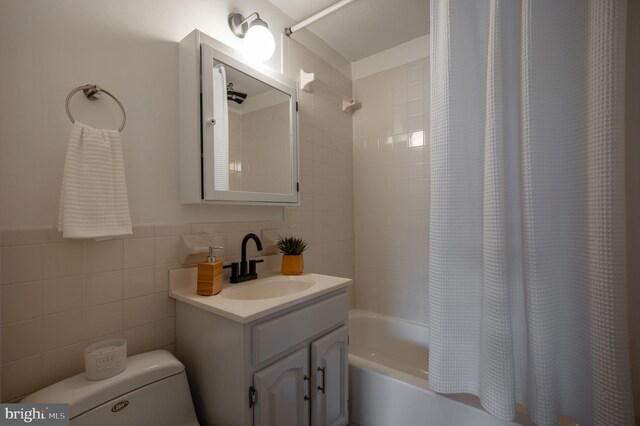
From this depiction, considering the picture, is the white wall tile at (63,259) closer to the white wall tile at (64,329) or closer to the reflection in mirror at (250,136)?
the white wall tile at (64,329)

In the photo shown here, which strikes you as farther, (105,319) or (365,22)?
(365,22)

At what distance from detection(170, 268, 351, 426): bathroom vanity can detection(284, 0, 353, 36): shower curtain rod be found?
52.6 inches

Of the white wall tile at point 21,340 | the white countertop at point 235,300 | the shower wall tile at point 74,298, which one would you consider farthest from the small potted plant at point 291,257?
the white wall tile at point 21,340

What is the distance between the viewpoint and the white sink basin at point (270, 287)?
123cm

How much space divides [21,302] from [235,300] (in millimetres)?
594

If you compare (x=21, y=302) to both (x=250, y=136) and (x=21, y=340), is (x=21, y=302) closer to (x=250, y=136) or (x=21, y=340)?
(x=21, y=340)

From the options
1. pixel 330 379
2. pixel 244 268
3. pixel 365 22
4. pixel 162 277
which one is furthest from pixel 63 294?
pixel 365 22

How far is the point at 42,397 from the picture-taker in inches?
30.3

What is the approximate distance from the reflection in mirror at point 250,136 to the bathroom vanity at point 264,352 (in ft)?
1.56

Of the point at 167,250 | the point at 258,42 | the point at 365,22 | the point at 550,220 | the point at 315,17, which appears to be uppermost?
the point at 365,22

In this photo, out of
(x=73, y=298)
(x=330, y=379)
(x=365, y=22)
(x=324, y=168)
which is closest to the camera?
(x=73, y=298)

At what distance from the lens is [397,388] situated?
4.35 feet

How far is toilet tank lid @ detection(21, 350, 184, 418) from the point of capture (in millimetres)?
759

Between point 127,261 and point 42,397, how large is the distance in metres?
0.42
